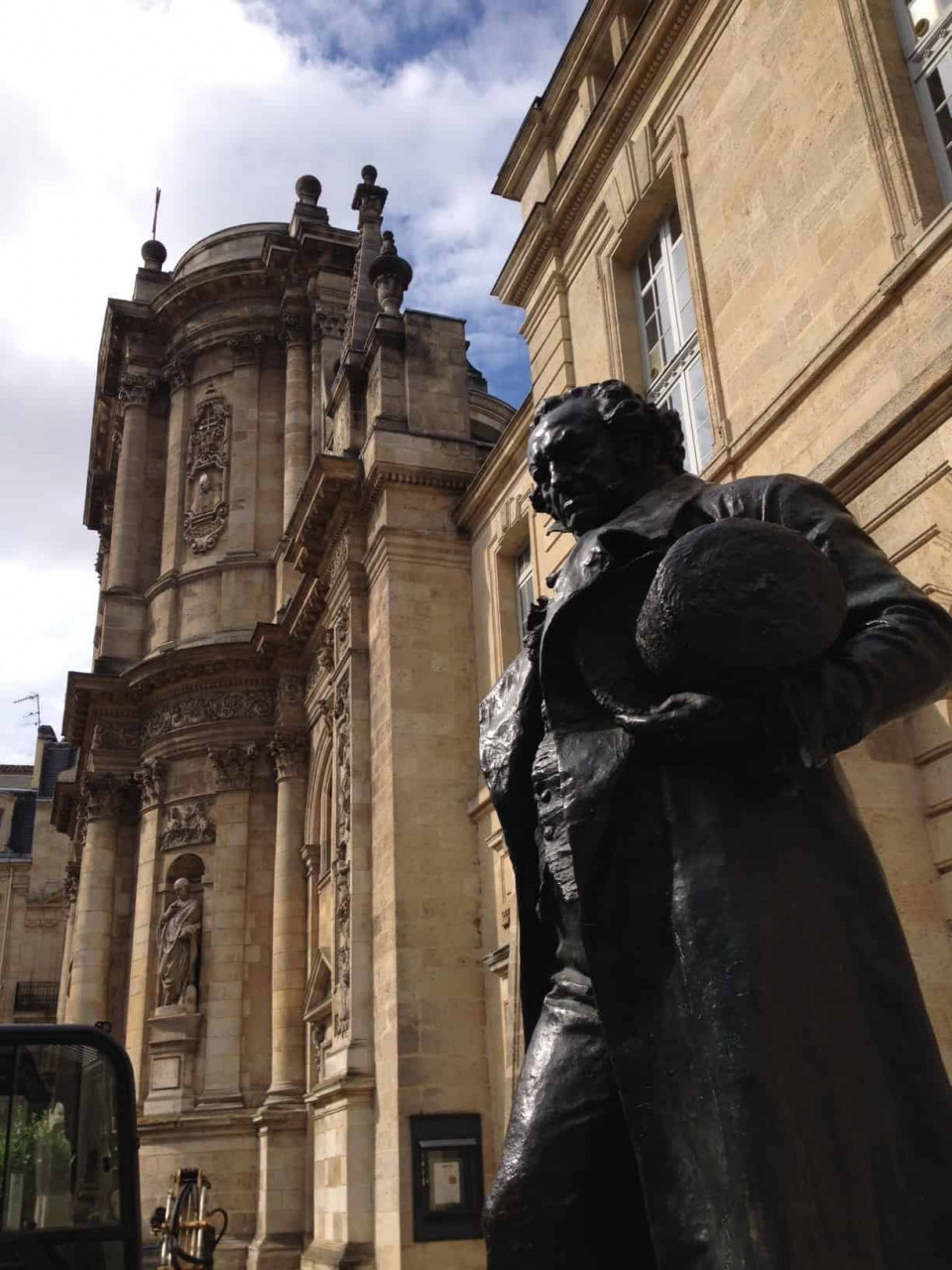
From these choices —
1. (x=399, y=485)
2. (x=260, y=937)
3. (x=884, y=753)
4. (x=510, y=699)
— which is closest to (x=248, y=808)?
(x=260, y=937)

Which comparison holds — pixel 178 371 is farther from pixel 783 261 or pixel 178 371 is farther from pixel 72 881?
pixel 783 261

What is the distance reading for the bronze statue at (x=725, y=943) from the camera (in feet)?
5.60

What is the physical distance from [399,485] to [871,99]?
10.3 meters

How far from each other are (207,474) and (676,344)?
16783 millimetres

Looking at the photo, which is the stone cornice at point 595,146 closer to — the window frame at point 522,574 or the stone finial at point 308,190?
the window frame at point 522,574

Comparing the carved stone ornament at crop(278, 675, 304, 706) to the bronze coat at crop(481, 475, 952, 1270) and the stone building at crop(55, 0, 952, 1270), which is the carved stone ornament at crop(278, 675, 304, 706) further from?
the bronze coat at crop(481, 475, 952, 1270)

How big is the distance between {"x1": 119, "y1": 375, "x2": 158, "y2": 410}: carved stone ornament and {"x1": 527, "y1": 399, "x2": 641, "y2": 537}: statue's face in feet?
87.6

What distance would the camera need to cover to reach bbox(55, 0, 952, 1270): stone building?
7277 mm

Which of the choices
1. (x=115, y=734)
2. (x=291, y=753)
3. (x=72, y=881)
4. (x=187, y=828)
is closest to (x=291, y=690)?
(x=291, y=753)

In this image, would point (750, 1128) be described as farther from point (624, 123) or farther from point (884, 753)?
point (624, 123)

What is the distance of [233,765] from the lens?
22156mm

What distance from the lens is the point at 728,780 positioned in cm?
193

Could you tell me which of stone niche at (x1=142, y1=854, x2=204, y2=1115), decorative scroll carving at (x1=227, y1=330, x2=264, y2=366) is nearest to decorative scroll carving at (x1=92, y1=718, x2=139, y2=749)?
stone niche at (x1=142, y1=854, x2=204, y2=1115)

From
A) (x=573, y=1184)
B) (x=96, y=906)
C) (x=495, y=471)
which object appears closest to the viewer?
(x=573, y=1184)
